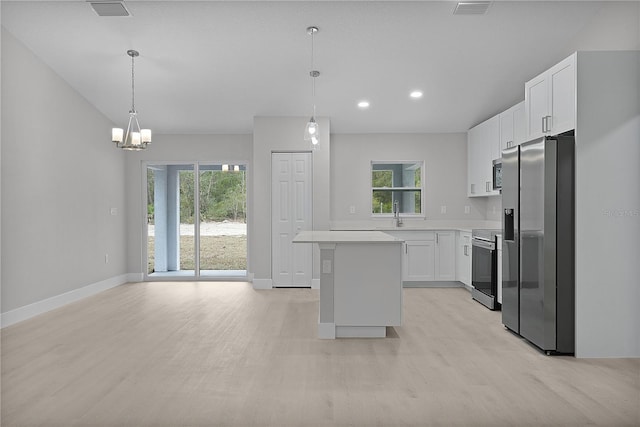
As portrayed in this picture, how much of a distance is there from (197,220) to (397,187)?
3.39m

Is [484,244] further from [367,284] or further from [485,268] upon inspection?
[367,284]

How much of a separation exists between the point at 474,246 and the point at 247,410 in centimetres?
405

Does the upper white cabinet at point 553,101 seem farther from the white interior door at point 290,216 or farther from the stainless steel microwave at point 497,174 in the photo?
the white interior door at point 290,216

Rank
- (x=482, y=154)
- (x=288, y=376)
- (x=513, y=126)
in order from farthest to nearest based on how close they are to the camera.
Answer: (x=482, y=154) < (x=513, y=126) < (x=288, y=376)

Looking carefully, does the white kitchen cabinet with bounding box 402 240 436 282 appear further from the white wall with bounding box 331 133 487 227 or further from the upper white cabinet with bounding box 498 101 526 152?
the upper white cabinet with bounding box 498 101 526 152

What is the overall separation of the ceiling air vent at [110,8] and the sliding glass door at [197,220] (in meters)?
3.45

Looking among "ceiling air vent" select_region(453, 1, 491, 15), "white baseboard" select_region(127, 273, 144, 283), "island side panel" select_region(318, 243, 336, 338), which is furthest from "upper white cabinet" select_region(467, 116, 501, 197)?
"white baseboard" select_region(127, 273, 144, 283)

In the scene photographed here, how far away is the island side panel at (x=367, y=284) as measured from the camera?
3971mm

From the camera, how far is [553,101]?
3.68 metres

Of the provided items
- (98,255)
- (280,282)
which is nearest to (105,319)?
(98,255)

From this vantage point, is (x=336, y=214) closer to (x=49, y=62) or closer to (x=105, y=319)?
(x=105, y=319)

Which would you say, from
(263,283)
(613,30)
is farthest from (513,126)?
(263,283)

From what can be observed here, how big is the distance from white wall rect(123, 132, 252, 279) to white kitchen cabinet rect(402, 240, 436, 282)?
2644 millimetres

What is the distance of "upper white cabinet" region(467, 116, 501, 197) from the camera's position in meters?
5.94
